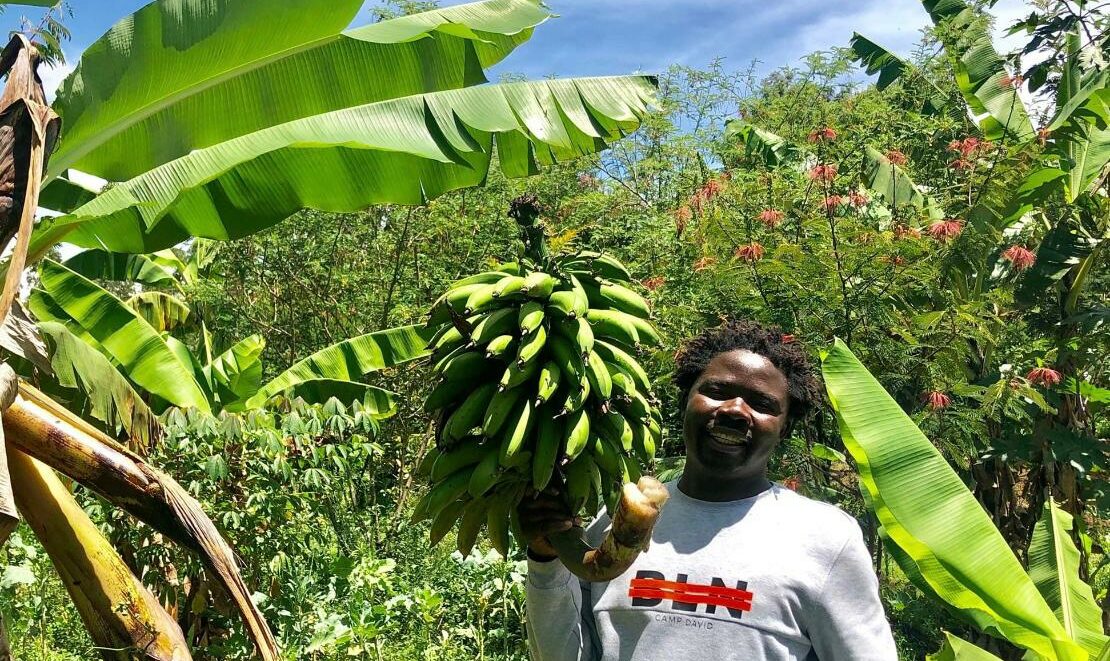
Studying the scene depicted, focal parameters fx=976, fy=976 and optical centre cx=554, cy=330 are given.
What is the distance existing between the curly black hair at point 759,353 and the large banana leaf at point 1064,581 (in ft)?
5.04

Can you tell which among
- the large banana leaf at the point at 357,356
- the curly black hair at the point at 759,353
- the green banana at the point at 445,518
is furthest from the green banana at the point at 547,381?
the large banana leaf at the point at 357,356

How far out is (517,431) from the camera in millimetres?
1647

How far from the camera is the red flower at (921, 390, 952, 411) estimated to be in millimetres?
5188

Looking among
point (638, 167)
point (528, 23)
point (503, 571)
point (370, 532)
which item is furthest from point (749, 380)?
point (638, 167)

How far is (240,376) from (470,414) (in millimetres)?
6655

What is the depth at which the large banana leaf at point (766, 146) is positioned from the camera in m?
8.01

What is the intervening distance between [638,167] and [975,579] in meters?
8.66

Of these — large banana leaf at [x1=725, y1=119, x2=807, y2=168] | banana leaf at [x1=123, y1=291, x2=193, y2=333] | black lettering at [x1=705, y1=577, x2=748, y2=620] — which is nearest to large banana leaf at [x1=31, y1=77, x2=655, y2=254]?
black lettering at [x1=705, y1=577, x2=748, y2=620]

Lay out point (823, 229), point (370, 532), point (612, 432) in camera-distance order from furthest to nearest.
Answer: point (370, 532), point (823, 229), point (612, 432)

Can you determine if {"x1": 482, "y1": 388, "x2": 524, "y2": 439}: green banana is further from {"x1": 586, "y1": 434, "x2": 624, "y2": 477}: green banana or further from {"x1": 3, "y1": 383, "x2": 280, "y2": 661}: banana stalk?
{"x1": 3, "y1": 383, "x2": 280, "y2": 661}: banana stalk

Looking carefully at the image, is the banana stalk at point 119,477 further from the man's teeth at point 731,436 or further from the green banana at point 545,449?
the green banana at point 545,449

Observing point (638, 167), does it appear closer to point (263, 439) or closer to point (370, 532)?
point (370, 532)

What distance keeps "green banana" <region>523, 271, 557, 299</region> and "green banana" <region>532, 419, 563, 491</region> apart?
219 millimetres

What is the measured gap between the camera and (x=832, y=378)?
2854 mm
